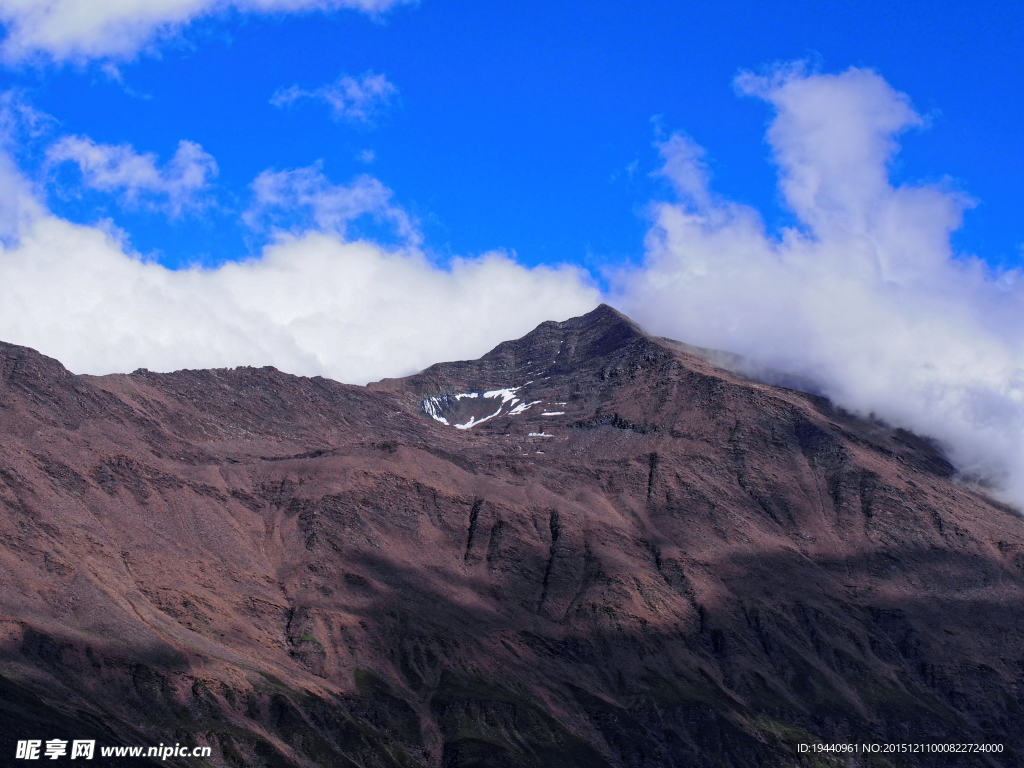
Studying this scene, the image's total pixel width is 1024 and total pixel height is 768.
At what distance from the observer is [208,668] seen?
6550 inches

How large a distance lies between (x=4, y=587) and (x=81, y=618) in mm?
10187

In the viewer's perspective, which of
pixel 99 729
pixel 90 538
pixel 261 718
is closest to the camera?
pixel 99 729

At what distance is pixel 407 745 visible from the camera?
172125 mm

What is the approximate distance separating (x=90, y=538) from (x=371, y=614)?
41566 millimetres

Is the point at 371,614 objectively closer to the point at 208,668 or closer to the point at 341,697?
the point at 341,697

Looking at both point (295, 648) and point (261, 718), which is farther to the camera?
point (295, 648)

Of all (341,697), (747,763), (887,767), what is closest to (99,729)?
(341,697)

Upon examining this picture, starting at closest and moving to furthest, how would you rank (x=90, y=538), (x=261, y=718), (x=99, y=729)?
(x=99, y=729) → (x=261, y=718) → (x=90, y=538)

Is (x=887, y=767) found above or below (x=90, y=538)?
below

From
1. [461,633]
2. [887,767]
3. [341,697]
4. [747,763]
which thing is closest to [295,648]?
[341,697]

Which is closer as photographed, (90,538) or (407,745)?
(407,745)

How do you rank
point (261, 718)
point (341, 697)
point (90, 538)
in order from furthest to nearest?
1. point (90, 538)
2. point (341, 697)
3. point (261, 718)

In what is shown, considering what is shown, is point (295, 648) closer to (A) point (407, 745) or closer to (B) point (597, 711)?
(A) point (407, 745)

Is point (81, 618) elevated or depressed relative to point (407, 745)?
elevated
